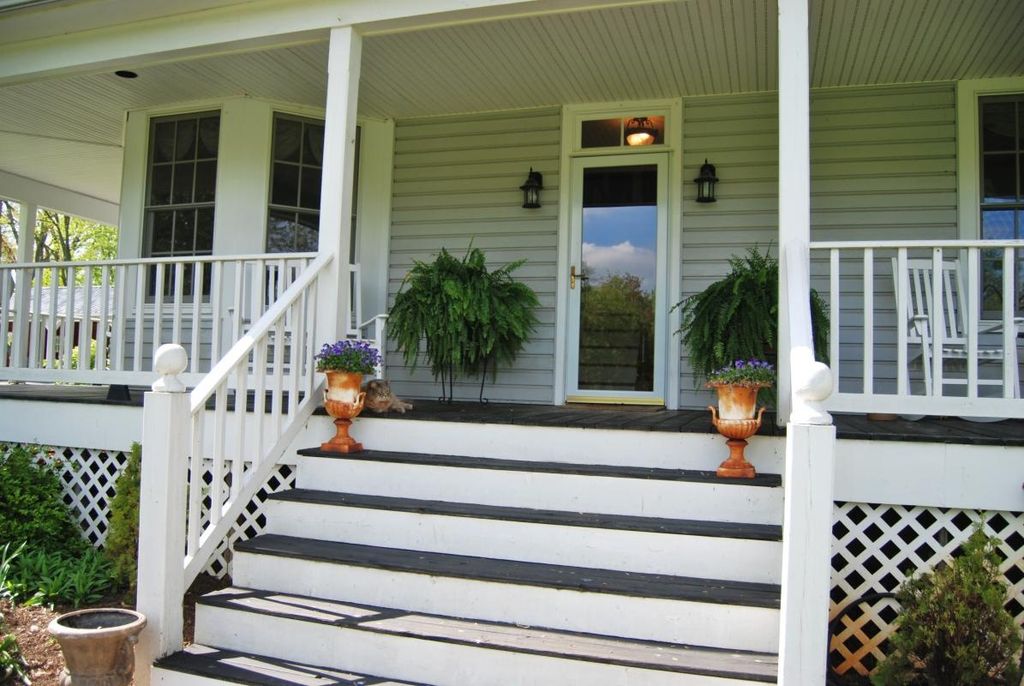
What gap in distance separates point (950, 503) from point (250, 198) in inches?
192

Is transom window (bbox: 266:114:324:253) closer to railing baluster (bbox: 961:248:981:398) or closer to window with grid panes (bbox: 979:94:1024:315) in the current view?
railing baluster (bbox: 961:248:981:398)

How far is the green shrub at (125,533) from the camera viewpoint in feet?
11.9

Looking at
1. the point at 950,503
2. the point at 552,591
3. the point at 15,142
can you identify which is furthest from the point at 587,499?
the point at 15,142

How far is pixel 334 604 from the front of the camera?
2.75 m

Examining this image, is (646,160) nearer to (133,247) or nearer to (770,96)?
(770,96)

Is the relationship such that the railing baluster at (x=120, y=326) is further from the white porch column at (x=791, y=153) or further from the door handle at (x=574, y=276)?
the white porch column at (x=791, y=153)

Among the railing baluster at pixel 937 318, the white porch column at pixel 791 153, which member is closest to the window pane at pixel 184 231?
the white porch column at pixel 791 153

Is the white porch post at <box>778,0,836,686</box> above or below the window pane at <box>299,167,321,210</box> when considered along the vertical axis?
below

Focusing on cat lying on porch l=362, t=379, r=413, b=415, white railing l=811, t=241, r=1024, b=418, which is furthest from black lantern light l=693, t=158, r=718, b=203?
cat lying on porch l=362, t=379, r=413, b=415

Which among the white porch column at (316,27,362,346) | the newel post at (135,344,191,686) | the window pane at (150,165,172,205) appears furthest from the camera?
the window pane at (150,165,172,205)

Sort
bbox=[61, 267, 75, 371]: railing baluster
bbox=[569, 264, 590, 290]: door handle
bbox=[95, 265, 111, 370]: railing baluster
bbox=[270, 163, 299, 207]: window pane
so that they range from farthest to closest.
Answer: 1. bbox=[270, 163, 299, 207]: window pane
2. bbox=[569, 264, 590, 290]: door handle
3. bbox=[61, 267, 75, 371]: railing baluster
4. bbox=[95, 265, 111, 370]: railing baluster

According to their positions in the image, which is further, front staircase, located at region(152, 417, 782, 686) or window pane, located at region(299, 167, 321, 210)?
window pane, located at region(299, 167, 321, 210)

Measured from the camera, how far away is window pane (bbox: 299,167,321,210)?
577cm

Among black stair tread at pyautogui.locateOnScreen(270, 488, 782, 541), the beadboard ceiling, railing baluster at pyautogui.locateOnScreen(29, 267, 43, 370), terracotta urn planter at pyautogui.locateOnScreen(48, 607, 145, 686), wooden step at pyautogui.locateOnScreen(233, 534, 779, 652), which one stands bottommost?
terracotta urn planter at pyautogui.locateOnScreen(48, 607, 145, 686)
